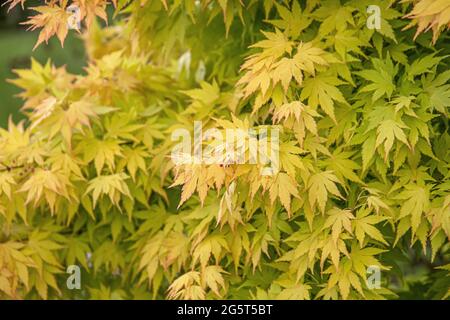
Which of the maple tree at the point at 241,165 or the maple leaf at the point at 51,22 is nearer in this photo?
the maple tree at the point at 241,165

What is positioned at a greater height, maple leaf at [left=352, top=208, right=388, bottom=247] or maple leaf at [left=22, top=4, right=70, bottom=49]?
maple leaf at [left=22, top=4, right=70, bottom=49]

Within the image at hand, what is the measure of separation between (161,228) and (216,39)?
1.04 m

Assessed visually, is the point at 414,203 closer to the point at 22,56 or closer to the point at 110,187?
the point at 110,187

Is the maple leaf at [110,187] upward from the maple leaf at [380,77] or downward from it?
downward

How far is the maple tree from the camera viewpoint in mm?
2699

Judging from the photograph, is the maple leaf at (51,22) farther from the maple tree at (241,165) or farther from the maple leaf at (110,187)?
the maple leaf at (110,187)

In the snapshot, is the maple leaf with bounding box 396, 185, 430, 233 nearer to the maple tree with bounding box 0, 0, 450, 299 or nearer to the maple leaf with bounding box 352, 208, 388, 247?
the maple tree with bounding box 0, 0, 450, 299

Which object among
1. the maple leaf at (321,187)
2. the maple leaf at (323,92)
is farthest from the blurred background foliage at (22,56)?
the maple leaf at (321,187)

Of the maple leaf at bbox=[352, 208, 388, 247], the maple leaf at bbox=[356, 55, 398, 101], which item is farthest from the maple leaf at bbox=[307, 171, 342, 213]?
the maple leaf at bbox=[356, 55, 398, 101]

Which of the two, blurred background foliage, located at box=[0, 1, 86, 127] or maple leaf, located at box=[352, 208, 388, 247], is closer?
maple leaf, located at box=[352, 208, 388, 247]

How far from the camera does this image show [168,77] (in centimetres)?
366

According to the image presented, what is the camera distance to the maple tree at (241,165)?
270cm
